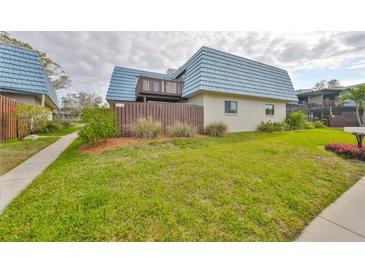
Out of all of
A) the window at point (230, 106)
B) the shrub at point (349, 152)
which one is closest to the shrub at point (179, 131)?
the window at point (230, 106)

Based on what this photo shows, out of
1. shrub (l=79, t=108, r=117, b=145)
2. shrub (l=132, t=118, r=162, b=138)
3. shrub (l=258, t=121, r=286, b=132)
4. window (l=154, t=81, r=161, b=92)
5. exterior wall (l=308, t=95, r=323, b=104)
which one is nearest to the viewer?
shrub (l=79, t=108, r=117, b=145)

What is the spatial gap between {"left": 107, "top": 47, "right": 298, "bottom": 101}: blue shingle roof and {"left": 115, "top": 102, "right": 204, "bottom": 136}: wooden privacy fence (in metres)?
1.81

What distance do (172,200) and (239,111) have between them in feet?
39.1

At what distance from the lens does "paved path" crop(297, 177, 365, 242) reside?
6.98 ft

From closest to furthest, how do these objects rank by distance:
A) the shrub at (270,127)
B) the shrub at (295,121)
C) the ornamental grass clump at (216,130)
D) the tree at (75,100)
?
the ornamental grass clump at (216,130)
the shrub at (270,127)
the shrub at (295,121)
the tree at (75,100)

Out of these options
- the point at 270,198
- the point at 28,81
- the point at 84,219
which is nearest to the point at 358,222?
the point at 270,198

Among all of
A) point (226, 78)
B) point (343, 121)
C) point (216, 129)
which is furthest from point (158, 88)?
point (343, 121)

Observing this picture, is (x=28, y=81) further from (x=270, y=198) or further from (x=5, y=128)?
(x=270, y=198)

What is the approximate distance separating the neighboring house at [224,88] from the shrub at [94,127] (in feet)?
20.9

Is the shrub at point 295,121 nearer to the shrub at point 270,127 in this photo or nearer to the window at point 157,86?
the shrub at point 270,127

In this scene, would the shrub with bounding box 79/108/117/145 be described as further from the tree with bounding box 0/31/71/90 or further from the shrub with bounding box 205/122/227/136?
the tree with bounding box 0/31/71/90

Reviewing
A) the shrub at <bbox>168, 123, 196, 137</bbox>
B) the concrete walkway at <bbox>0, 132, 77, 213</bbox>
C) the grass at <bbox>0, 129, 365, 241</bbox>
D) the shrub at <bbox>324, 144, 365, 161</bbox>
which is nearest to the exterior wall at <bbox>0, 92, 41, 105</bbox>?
the concrete walkway at <bbox>0, 132, 77, 213</bbox>

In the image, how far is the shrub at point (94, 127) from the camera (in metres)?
6.28

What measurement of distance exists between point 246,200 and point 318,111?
3557 centimetres
